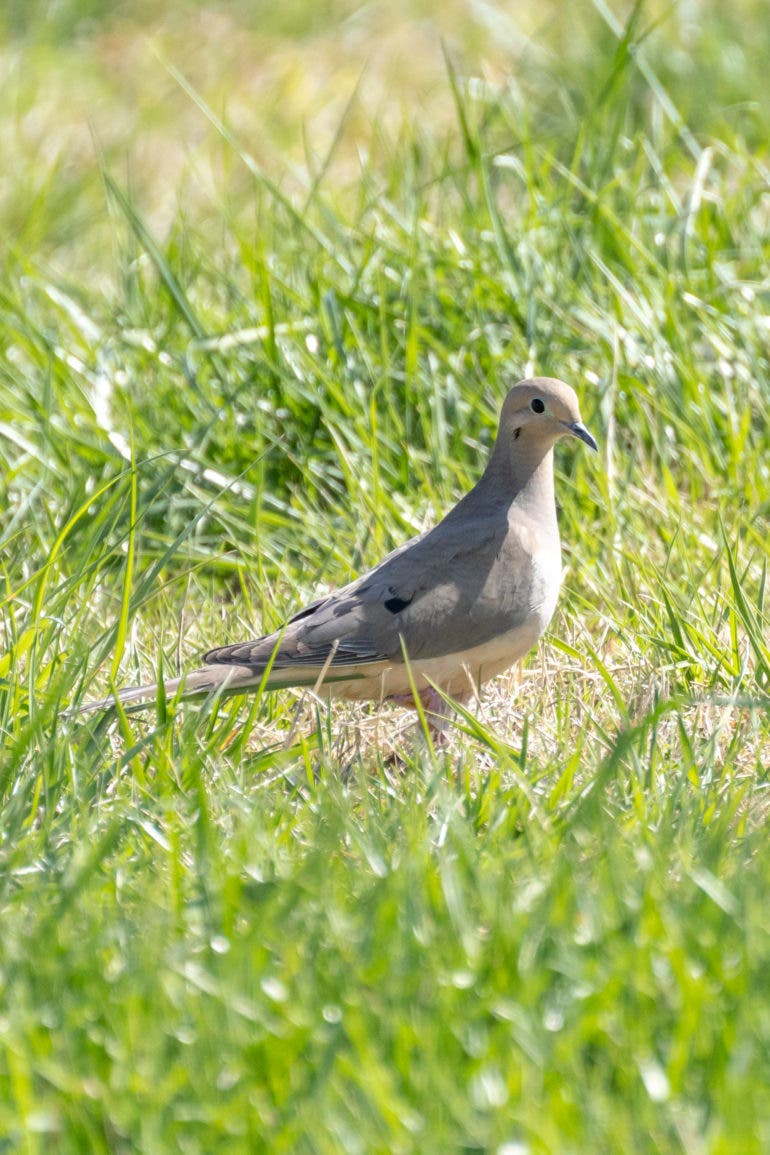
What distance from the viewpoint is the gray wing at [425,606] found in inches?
147

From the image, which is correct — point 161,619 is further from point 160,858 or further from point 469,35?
point 469,35

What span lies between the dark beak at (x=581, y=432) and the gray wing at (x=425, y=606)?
0.85ft

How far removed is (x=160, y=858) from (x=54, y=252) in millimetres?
4809

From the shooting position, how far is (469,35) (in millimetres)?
8375

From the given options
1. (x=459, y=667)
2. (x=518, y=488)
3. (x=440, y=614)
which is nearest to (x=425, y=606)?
(x=440, y=614)

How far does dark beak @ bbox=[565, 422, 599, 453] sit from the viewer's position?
3919mm

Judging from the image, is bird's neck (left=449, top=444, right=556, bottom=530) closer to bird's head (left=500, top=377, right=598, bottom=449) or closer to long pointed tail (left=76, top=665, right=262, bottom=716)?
bird's head (left=500, top=377, right=598, bottom=449)

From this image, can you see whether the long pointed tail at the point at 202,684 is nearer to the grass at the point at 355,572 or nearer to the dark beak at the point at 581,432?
the grass at the point at 355,572

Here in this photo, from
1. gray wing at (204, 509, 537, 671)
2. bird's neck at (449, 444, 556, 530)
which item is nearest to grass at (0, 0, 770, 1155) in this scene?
gray wing at (204, 509, 537, 671)

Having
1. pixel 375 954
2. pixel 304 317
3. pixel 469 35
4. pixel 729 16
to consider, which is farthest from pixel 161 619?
pixel 469 35

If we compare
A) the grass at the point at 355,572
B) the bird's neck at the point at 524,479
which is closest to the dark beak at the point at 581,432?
the bird's neck at the point at 524,479

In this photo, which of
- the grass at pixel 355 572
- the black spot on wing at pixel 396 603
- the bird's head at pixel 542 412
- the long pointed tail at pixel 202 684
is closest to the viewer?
the grass at pixel 355 572

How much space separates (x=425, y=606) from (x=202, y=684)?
0.60 m

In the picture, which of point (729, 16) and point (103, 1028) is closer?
point (103, 1028)
